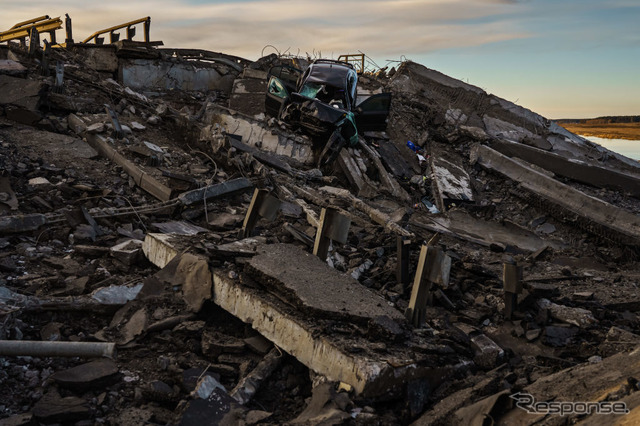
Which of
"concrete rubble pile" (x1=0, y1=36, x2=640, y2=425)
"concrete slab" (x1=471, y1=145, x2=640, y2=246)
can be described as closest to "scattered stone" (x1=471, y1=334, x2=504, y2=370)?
"concrete rubble pile" (x1=0, y1=36, x2=640, y2=425)

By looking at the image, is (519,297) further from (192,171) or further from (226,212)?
(192,171)

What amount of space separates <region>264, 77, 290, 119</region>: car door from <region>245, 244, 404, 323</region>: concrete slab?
26.1ft

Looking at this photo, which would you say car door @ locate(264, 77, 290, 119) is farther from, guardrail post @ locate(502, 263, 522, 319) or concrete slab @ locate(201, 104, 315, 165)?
guardrail post @ locate(502, 263, 522, 319)

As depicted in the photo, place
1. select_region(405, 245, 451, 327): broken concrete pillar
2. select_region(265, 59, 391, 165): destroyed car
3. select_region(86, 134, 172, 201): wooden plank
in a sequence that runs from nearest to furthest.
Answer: select_region(405, 245, 451, 327): broken concrete pillar → select_region(86, 134, 172, 201): wooden plank → select_region(265, 59, 391, 165): destroyed car

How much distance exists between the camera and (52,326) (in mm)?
4645

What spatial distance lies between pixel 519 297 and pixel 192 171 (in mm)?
6188

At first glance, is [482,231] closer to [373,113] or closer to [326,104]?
[373,113]

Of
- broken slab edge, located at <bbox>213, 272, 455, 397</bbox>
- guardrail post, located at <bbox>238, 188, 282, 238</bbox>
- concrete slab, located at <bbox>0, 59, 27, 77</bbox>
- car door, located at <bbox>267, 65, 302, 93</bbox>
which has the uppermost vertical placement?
car door, located at <bbox>267, 65, 302, 93</bbox>

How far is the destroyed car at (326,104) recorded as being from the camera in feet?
38.6

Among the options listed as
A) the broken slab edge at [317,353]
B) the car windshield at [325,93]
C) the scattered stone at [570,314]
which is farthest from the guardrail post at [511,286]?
the car windshield at [325,93]

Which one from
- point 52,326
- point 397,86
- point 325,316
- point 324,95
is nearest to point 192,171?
point 324,95

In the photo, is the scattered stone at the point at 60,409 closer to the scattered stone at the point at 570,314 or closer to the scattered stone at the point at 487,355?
the scattered stone at the point at 487,355

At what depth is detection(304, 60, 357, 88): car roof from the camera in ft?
41.6

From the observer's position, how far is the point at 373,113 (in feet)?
42.3
